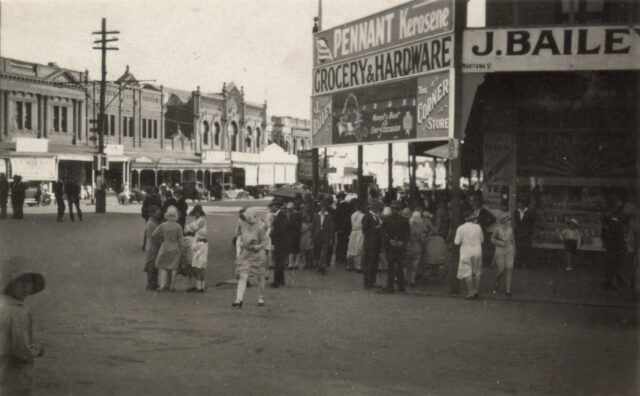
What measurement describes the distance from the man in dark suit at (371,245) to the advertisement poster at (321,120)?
6.00 meters

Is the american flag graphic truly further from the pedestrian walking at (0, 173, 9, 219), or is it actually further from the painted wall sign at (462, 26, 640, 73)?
the pedestrian walking at (0, 173, 9, 219)

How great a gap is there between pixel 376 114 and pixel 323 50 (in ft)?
9.71

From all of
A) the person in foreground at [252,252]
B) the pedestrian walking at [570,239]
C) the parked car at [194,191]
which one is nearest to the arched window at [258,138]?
the parked car at [194,191]

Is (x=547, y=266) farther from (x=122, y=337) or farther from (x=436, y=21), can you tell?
(x=122, y=337)

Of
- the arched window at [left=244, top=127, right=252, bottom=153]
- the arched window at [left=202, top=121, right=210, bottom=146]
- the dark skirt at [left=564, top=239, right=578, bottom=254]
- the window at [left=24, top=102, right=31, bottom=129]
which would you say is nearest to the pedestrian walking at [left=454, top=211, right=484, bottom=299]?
the dark skirt at [left=564, top=239, right=578, bottom=254]

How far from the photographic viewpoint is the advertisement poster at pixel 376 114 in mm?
15414

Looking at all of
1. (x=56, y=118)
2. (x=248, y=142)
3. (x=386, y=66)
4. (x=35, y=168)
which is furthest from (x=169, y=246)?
(x=248, y=142)

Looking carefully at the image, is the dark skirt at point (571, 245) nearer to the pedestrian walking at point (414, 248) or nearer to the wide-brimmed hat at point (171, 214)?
the pedestrian walking at point (414, 248)

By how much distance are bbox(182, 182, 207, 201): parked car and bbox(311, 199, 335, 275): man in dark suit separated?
33.0 meters

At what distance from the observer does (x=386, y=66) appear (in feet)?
52.5

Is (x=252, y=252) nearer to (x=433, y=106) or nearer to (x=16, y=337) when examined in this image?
(x=433, y=106)

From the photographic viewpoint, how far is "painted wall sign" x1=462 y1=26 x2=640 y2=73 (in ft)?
42.9

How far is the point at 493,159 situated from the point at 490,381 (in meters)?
10.2

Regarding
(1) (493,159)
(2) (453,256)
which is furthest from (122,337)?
(1) (493,159)
